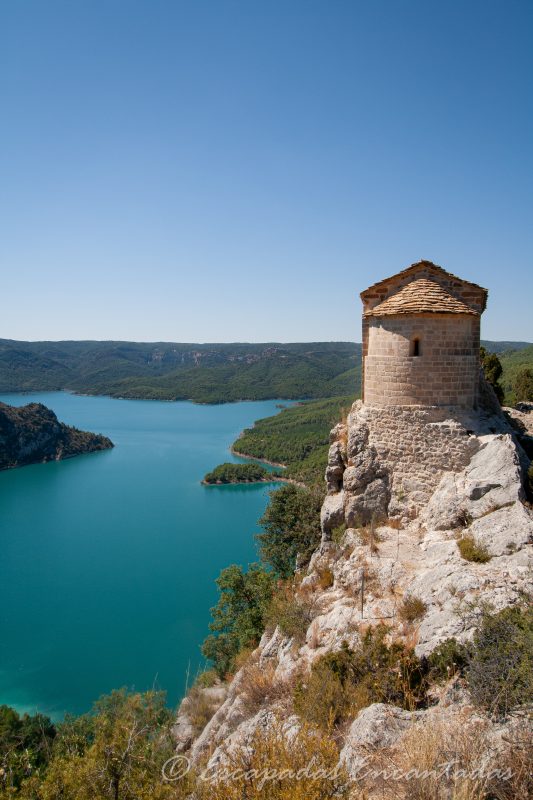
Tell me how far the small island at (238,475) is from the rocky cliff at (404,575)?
52.3 m

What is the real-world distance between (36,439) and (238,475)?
42087 millimetres

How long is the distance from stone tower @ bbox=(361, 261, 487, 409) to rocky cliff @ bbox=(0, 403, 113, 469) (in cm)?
8254

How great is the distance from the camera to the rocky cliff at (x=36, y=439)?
78.8 meters

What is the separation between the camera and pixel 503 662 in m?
4.36

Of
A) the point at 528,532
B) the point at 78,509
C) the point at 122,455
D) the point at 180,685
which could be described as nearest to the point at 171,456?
the point at 122,455

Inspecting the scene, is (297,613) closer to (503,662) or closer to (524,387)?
(503,662)

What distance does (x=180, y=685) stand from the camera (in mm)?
23156

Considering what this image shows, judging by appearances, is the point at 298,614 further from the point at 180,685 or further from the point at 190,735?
the point at 180,685

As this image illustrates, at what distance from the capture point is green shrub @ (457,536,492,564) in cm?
632

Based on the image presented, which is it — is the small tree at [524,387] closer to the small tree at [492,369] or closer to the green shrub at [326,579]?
the small tree at [492,369]

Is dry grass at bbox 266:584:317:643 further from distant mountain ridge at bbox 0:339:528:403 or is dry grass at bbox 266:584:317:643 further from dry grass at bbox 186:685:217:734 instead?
distant mountain ridge at bbox 0:339:528:403

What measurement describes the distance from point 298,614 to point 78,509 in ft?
175

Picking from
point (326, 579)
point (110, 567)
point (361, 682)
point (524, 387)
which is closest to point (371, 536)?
point (326, 579)

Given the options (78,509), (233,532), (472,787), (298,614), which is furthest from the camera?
(78,509)
